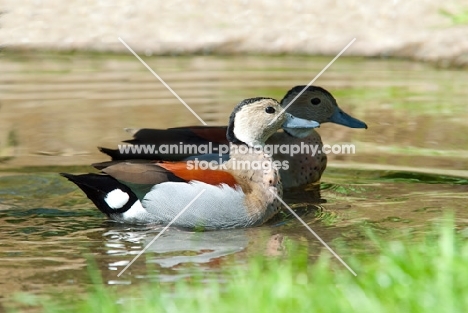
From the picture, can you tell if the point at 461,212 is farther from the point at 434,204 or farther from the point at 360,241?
the point at 360,241

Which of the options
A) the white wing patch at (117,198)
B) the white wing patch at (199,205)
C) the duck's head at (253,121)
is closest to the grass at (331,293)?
the white wing patch at (199,205)

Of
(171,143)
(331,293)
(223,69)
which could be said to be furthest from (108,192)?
(223,69)

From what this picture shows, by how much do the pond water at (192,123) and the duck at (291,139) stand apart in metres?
0.23

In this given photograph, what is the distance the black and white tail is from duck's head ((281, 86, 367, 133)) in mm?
2479

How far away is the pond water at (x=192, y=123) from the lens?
668cm

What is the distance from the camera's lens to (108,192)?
7.46 metres

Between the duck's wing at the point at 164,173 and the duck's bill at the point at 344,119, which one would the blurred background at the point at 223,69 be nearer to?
the duck's bill at the point at 344,119

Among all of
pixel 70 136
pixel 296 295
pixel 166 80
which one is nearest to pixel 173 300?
pixel 296 295

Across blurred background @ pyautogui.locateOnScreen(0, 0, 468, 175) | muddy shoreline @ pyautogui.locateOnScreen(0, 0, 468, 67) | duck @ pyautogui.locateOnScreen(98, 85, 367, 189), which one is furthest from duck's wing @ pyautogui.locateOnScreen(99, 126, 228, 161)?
muddy shoreline @ pyautogui.locateOnScreen(0, 0, 468, 67)

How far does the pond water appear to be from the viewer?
6680 mm

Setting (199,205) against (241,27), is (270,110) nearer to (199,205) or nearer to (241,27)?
(199,205)

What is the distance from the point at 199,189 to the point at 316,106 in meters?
2.67

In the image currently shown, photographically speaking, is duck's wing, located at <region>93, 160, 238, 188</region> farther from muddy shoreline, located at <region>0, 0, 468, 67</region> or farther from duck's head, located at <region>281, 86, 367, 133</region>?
muddy shoreline, located at <region>0, 0, 468, 67</region>

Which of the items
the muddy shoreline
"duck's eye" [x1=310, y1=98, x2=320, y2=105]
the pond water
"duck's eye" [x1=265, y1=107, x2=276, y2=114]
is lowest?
the pond water
